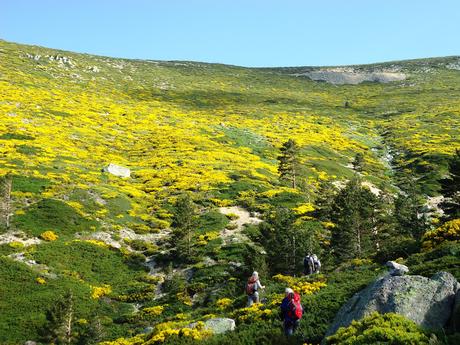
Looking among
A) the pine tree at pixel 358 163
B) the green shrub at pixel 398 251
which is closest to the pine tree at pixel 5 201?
the green shrub at pixel 398 251

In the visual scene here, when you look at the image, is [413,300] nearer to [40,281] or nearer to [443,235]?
[443,235]

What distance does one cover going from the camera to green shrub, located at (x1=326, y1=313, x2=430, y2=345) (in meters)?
12.8

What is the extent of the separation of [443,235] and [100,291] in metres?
29.0

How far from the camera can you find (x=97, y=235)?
162 feet

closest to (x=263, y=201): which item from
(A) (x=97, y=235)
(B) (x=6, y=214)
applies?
(A) (x=97, y=235)

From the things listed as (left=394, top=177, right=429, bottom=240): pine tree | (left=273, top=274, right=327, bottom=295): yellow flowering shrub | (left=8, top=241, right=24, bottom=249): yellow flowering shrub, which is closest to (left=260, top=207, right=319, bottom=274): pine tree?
(left=273, top=274, right=327, bottom=295): yellow flowering shrub

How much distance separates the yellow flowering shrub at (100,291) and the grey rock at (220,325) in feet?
64.9

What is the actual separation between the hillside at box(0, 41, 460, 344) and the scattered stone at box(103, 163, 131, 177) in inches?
36.4

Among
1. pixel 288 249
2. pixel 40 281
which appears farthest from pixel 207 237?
pixel 40 281

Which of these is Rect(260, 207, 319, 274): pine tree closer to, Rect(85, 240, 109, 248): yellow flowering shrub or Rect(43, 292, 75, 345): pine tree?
Rect(43, 292, 75, 345): pine tree

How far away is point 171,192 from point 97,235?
19.4m

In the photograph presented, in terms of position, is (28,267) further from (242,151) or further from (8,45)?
(8,45)

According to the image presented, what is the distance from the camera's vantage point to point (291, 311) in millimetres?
16438

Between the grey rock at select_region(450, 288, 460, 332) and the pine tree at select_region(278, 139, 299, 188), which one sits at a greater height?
the pine tree at select_region(278, 139, 299, 188)
